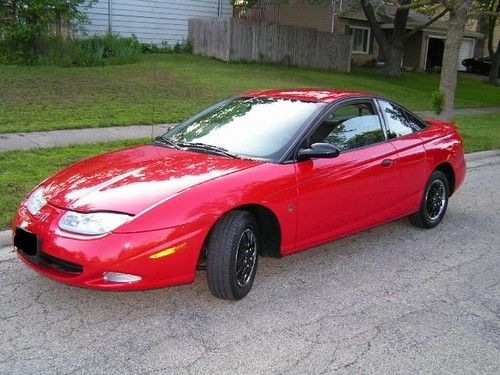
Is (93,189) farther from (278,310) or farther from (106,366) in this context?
Answer: (278,310)

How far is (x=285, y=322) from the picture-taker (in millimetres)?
3998

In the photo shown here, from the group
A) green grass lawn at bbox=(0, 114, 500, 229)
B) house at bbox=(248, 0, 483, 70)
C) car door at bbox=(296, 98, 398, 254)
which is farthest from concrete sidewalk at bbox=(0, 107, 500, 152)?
house at bbox=(248, 0, 483, 70)

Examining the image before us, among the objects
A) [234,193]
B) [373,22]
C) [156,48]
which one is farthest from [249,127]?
[373,22]

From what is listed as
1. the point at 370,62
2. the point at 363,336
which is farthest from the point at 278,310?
the point at 370,62

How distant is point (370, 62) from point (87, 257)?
3339 cm

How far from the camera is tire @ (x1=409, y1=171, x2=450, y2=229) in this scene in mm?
6156

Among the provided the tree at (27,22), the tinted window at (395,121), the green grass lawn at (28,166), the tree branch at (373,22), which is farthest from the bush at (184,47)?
the tinted window at (395,121)

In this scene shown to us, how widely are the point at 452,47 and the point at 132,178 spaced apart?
1143 centimetres

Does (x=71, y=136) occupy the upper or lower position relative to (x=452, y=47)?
lower

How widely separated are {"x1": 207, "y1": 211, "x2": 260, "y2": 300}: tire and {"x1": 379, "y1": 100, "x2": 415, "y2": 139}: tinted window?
2.13 metres

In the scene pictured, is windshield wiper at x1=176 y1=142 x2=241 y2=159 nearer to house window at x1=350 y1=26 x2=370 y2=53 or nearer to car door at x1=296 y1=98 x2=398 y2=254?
car door at x1=296 y1=98 x2=398 y2=254

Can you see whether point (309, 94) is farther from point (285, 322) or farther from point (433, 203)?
point (285, 322)

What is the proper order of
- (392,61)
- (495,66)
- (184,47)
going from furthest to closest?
(495,66), (392,61), (184,47)

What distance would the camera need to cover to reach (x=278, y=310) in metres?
4.18
